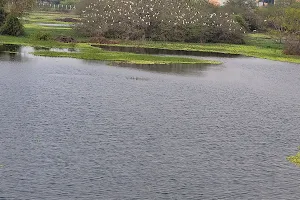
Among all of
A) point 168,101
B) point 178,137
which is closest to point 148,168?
point 178,137

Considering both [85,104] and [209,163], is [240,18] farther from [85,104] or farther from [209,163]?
[209,163]

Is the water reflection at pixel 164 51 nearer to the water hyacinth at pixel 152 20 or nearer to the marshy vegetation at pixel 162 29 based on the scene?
the marshy vegetation at pixel 162 29

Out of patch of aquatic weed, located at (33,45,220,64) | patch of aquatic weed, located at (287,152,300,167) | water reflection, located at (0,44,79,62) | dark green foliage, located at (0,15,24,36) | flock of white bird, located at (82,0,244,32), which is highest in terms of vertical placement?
flock of white bird, located at (82,0,244,32)

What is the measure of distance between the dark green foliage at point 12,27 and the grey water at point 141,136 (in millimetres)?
35271

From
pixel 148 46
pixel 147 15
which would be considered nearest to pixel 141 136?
pixel 148 46

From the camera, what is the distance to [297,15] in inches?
4331

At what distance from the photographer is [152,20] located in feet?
352

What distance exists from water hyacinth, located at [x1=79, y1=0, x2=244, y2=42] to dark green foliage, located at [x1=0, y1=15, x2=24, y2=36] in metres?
12.7

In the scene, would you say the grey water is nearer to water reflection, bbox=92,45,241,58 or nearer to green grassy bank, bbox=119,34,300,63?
water reflection, bbox=92,45,241,58

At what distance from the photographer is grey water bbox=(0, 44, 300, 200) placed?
26.4 m

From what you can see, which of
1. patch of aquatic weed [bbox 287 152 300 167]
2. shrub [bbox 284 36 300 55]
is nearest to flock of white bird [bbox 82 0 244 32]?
shrub [bbox 284 36 300 55]

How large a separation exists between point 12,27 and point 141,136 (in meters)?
66.0

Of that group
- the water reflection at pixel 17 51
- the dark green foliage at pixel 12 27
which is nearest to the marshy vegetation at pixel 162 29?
the dark green foliage at pixel 12 27

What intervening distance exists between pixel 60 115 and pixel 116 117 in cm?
378
